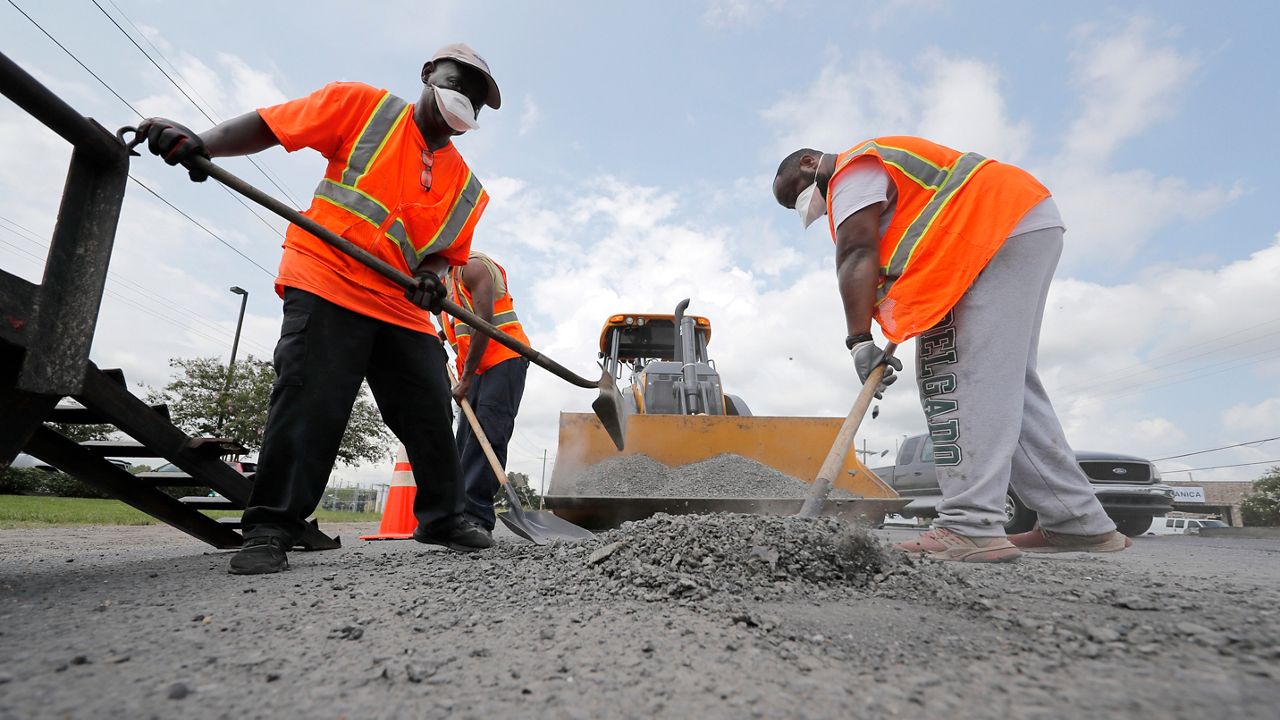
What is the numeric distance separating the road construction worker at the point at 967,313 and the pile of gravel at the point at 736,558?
72 centimetres

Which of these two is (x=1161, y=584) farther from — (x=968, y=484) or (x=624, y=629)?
(x=624, y=629)

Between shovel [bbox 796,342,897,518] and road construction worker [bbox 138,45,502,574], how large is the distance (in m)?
1.42

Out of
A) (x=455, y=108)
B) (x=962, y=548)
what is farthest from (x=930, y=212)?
(x=455, y=108)

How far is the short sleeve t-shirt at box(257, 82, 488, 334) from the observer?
235 centimetres

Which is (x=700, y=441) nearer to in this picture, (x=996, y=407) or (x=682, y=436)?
(x=682, y=436)

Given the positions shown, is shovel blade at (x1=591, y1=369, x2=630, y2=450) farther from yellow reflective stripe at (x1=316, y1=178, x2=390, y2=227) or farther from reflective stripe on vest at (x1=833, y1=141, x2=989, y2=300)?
reflective stripe on vest at (x1=833, y1=141, x2=989, y2=300)

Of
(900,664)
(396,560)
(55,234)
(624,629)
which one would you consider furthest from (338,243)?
(900,664)

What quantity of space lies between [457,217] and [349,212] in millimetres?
504

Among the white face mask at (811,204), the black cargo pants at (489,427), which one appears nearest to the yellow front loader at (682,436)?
the black cargo pants at (489,427)

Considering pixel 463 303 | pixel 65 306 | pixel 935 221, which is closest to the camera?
pixel 65 306

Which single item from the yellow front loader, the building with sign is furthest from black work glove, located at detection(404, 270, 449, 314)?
the building with sign

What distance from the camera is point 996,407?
2.37 m

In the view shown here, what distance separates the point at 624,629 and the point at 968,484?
1.66 metres

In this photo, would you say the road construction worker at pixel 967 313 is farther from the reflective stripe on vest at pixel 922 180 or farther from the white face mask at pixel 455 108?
the white face mask at pixel 455 108
